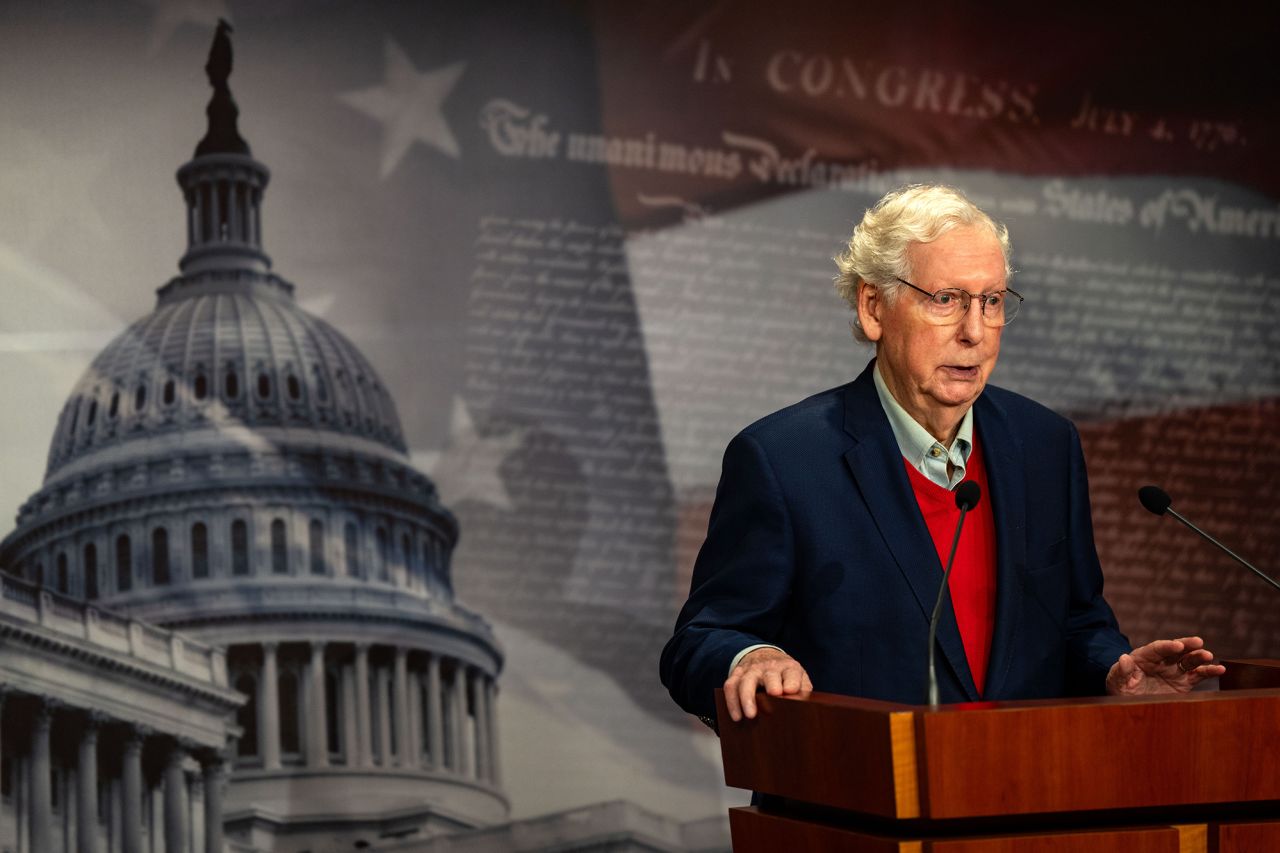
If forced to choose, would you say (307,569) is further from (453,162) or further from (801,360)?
(801,360)

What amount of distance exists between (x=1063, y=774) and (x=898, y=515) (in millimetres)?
665

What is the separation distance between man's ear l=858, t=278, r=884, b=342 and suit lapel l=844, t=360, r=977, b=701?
121 mm

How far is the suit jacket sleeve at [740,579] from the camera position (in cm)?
231

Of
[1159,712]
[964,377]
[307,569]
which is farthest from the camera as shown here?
[307,569]

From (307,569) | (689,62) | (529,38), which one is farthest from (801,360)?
(307,569)

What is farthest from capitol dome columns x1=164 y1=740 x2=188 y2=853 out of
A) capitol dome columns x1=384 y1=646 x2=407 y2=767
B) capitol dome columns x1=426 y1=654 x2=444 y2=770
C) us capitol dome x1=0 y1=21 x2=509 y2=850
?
capitol dome columns x1=426 y1=654 x2=444 y2=770

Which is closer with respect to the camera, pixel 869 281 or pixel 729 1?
pixel 869 281

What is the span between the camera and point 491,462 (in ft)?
24.9

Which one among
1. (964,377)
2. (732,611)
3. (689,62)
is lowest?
(732,611)

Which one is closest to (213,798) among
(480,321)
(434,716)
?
(434,716)

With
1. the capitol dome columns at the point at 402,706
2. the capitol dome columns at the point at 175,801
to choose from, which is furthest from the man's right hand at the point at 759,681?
the capitol dome columns at the point at 402,706

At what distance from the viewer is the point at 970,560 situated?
7.69ft

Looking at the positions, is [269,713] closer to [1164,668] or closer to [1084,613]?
[1084,613]

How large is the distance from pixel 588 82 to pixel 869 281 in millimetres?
5472
